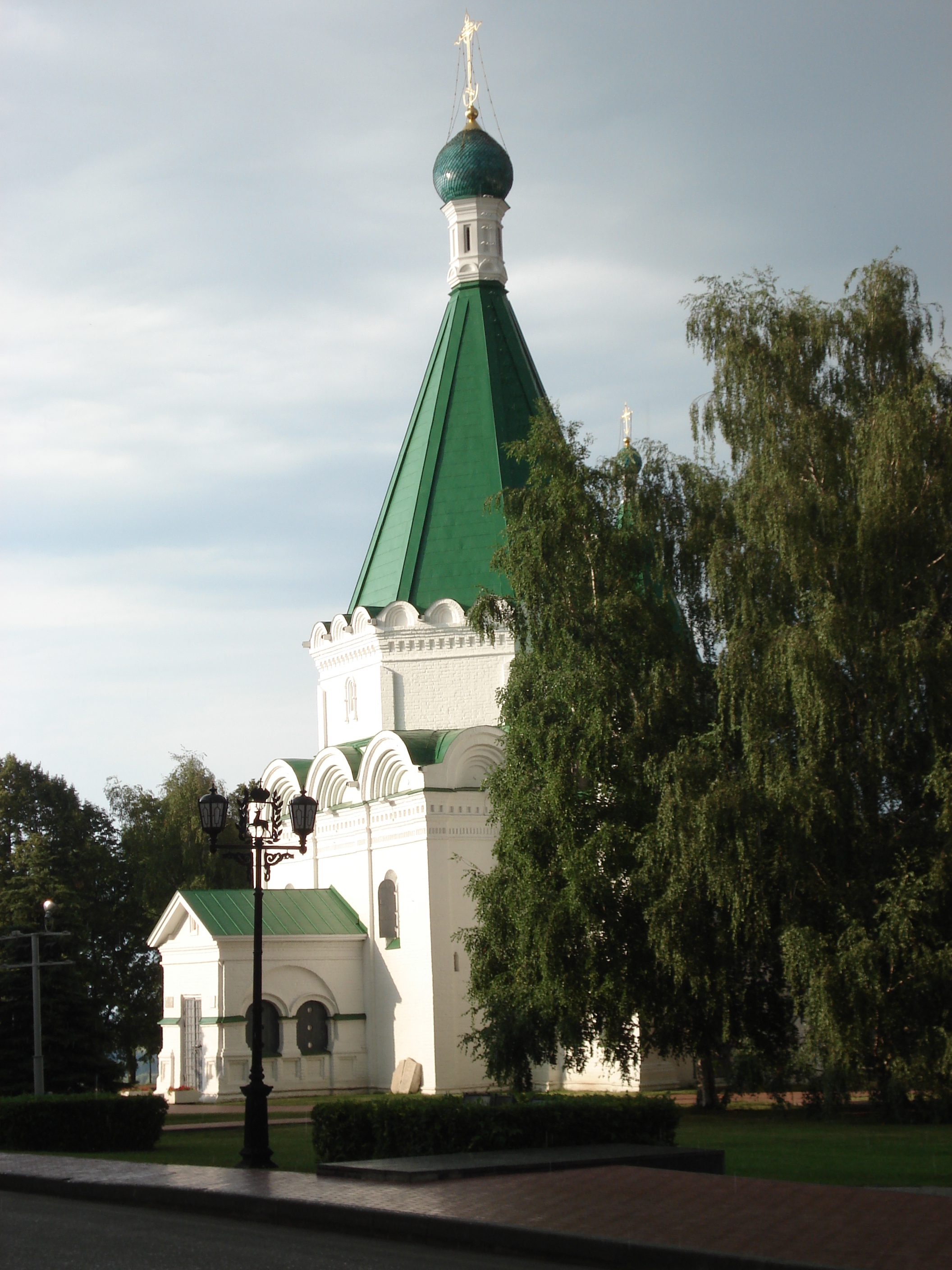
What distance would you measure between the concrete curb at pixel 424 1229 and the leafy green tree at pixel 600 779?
7.92m

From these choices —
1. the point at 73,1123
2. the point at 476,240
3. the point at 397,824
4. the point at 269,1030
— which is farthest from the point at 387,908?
the point at 476,240

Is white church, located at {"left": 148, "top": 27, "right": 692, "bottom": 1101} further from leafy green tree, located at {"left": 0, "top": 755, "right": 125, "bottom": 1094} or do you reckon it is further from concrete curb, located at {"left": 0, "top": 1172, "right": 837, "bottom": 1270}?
concrete curb, located at {"left": 0, "top": 1172, "right": 837, "bottom": 1270}

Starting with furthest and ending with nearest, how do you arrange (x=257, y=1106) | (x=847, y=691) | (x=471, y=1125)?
(x=847, y=691) < (x=257, y=1106) < (x=471, y=1125)

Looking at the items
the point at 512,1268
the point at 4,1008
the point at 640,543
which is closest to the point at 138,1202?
the point at 512,1268

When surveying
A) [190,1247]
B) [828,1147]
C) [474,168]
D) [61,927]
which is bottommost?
[828,1147]

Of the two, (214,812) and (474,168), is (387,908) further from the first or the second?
(474,168)

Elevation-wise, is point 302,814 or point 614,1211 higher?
point 302,814

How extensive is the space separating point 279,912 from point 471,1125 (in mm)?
15852

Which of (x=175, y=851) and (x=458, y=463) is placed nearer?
(x=458, y=463)

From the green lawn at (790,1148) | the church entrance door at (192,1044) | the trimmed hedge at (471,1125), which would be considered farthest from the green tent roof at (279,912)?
the trimmed hedge at (471,1125)

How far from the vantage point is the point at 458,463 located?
1096 inches

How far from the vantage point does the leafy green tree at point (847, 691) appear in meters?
15.5

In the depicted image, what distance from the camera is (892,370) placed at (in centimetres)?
1770

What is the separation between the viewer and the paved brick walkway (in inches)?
287
